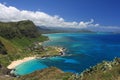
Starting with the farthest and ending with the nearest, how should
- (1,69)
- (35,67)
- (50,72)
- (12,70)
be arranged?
(35,67) < (12,70) < (1,69) < (50,72)

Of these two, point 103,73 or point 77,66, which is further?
point 77,66

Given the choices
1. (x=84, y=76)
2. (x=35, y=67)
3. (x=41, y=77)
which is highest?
→ (x=84, y=76)

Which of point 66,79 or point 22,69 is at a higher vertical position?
point 66,79

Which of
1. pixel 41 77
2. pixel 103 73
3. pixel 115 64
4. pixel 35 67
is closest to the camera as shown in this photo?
pixel 103 73

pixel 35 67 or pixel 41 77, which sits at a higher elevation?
pixel 41 77

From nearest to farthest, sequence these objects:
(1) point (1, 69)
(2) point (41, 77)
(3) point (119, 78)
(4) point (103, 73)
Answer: (3) point (119, 78)
(4) point (103, 73)
(2) point (41, 77)
(1) point (1, 69)

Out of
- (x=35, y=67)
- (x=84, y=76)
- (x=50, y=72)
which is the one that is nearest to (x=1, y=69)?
(x=35, y=67)

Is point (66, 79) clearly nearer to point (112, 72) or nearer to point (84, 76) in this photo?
point (84, 76)

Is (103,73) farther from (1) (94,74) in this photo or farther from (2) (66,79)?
(2) (66,79)

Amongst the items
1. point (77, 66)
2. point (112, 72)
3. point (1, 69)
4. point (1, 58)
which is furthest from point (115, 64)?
point (1, 58)
